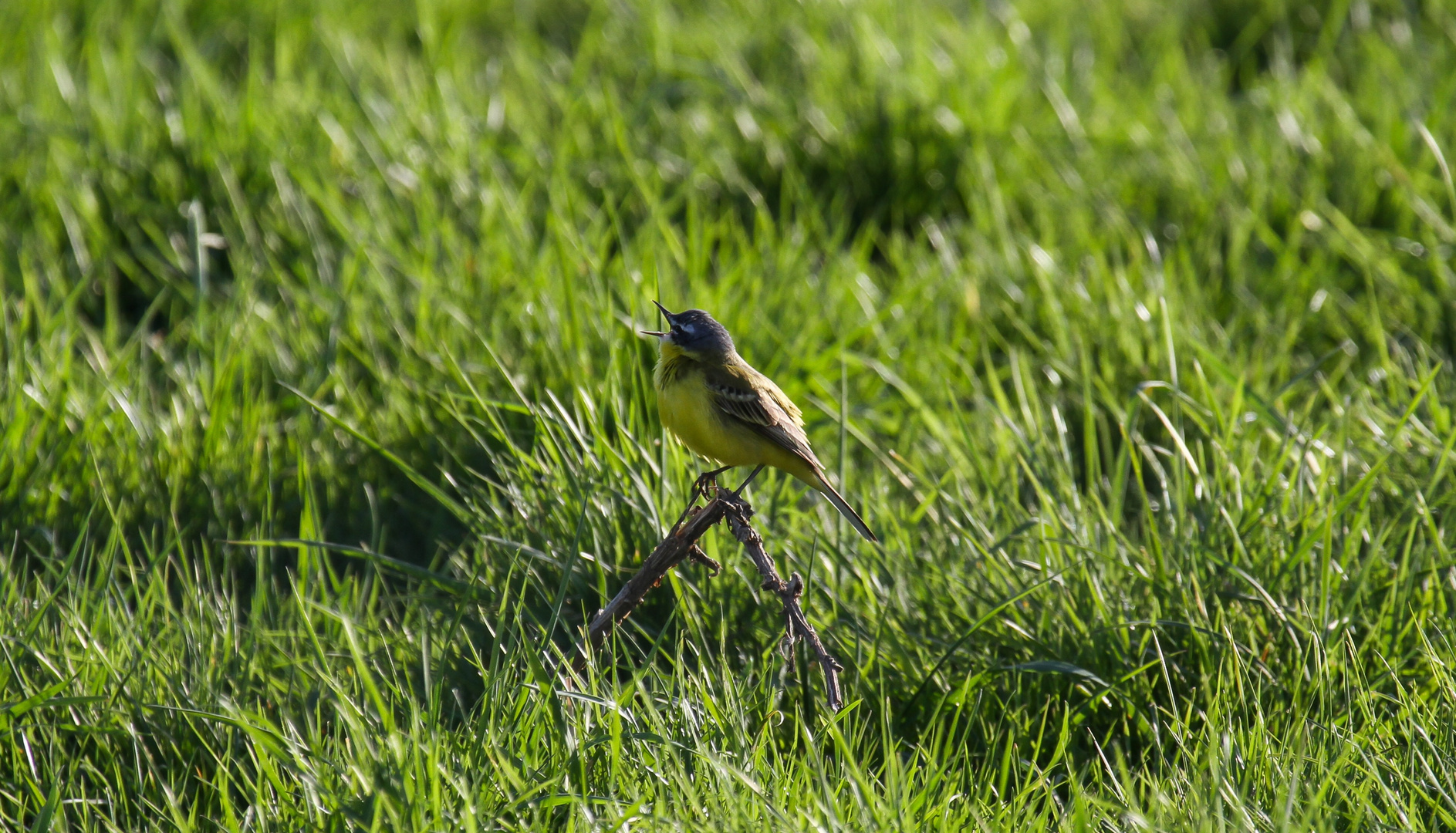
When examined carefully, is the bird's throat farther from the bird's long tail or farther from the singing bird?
the bird's long tail

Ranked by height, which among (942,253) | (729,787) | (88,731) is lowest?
(88,731)

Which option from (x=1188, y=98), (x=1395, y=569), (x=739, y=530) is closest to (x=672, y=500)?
(x=739, y=530)

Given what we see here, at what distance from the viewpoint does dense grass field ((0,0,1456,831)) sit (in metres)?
2.75

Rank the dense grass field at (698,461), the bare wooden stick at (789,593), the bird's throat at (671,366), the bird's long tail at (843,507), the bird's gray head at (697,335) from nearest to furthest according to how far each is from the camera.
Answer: the bare wooden stick at (789,593) < the dense grass field at (698,461) < the bird's long tail at (843,507) < the bird's throat at (671,366) < the bird's gray head at (697,335)

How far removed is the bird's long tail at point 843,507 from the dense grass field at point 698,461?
194 mm

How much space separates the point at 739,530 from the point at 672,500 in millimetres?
920

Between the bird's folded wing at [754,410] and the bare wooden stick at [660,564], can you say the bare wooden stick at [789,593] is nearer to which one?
the bare wooden stick at [660,564]

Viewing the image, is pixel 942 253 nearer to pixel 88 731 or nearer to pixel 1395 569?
pixel 1395 569

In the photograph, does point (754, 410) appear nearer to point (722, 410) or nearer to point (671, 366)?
Result: point (722, 410)

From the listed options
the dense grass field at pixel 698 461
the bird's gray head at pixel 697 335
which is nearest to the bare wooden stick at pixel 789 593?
the dense grass field at pixel 698 461

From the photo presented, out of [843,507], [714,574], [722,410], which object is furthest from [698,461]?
[714,574]

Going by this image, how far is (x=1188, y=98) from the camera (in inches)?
247

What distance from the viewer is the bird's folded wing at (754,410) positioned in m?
3.47

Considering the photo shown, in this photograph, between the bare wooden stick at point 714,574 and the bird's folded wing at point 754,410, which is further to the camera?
the bird's folded wing at point 754,410
